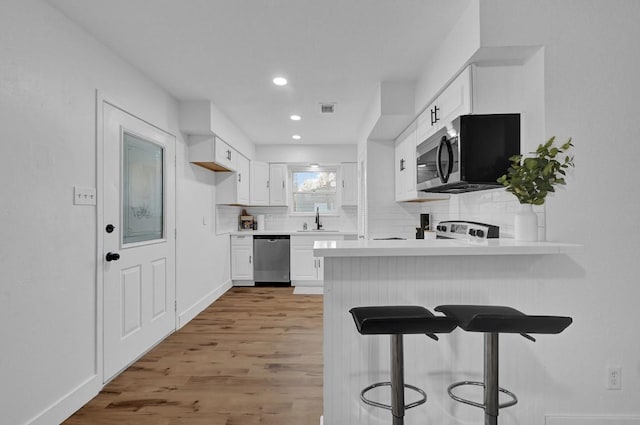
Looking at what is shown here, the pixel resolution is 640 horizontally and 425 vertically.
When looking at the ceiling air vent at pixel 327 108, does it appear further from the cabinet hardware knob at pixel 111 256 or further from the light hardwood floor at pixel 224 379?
the cabinet hardware knob at pixel 111 256

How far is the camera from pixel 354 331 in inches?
71.2

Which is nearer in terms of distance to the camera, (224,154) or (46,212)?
(46,212)

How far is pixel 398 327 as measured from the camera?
1.33m

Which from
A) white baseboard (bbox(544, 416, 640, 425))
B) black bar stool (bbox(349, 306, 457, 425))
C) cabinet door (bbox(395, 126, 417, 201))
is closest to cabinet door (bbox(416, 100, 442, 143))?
cabinet door (bbox(395, 126, 417, 201))

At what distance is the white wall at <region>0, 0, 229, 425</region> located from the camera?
5.73 ft

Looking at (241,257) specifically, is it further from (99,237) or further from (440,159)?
(440,159)

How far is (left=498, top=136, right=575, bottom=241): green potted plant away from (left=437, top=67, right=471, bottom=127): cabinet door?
54 centimetres

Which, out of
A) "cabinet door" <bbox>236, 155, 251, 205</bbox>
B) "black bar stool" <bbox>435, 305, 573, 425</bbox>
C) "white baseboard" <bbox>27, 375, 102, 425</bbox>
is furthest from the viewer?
"cabinet door" <bbox>236, 155, 251, 205</bbox>

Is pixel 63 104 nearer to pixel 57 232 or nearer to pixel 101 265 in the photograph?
pixel 57 232

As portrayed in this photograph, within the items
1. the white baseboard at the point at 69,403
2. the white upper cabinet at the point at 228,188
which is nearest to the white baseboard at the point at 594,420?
the white baseboard at the point at 69,403

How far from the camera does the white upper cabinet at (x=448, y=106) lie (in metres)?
2.12

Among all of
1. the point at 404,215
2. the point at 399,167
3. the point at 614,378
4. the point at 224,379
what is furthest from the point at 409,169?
the point at 224,379

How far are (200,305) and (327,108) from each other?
2.83 m

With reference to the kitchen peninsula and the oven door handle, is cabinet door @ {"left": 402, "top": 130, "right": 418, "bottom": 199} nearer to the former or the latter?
the oven door handle
